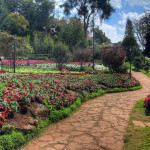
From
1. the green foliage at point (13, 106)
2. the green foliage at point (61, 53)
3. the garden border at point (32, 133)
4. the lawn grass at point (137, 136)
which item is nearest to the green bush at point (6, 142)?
the garden border at point (32, 133)

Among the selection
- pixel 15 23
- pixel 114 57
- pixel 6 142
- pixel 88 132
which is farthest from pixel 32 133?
pixel 15 23

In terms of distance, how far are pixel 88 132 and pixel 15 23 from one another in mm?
37441

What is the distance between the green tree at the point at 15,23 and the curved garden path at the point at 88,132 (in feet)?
116

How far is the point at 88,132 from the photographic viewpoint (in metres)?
3.81

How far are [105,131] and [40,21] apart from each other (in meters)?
42.5

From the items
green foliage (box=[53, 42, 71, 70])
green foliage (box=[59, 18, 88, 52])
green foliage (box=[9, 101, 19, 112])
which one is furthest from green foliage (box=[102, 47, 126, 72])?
green foliage (box=[59, 18, 88, 52])

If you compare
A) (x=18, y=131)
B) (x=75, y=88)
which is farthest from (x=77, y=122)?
(x=75, y=88)

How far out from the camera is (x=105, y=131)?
12.6 ft

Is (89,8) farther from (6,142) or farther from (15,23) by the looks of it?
(6,142)

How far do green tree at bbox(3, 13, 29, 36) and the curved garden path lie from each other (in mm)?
35260

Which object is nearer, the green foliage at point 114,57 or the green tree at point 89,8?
the green foliage at point 114,57

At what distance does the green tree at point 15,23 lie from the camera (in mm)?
36031

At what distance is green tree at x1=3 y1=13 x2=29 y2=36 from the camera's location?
118 feet

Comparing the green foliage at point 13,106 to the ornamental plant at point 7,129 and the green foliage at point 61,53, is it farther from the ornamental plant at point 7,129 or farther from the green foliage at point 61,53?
the green foliage at point 61,53
